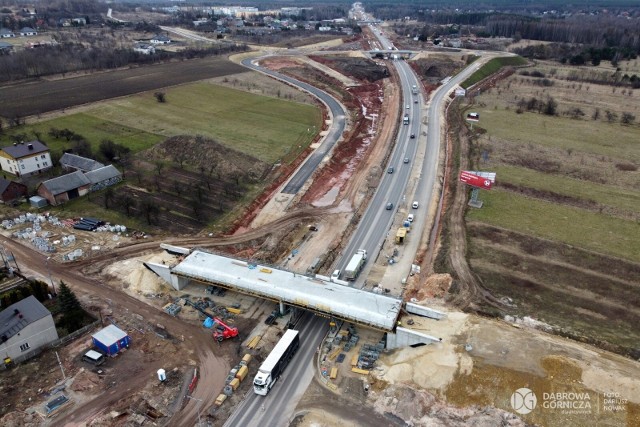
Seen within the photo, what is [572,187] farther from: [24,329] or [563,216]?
[24,329]

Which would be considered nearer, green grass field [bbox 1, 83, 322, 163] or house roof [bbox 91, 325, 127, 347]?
house roof [bbox 91, 325, 127, 347]

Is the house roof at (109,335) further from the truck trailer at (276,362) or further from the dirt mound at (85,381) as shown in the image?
the truck trailer at (276,362)

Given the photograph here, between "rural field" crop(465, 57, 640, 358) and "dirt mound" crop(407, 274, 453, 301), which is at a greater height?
"rural field" crop(465, 57, 640, 358)

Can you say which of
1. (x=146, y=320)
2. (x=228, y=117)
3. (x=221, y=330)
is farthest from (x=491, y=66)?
(x=146, y=320)

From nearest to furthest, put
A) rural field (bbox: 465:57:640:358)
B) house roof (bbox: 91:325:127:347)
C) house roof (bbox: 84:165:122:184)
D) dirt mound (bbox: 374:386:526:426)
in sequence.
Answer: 1. dirt mound (bbox: 374:386:526:426)
2. house roof (bbox: 91:325:127:347)
3. rural field (bbox: 465:57:640:358)
4. house roof (bbox: 84:165:122:184)

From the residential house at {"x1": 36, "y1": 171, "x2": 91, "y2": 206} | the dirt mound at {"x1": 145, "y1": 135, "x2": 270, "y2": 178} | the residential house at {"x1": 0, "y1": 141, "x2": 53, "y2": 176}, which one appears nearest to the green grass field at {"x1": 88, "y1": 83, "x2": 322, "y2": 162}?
the dirt mound at {"x1": 145, "y1": 135, "x2": 270, "y2": 178}

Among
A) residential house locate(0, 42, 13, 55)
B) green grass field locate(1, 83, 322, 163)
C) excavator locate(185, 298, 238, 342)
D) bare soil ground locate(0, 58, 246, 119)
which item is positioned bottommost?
excavator locate(185, 298, 238, 342)

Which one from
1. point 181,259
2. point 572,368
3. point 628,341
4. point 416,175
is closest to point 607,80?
point 416,175

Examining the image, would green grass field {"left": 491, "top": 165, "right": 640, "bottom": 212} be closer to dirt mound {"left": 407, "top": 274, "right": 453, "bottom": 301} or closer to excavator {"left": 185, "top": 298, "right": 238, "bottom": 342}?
dirt mound {"left": 407, "top": 274, "right": 453, "bottom": 301}
